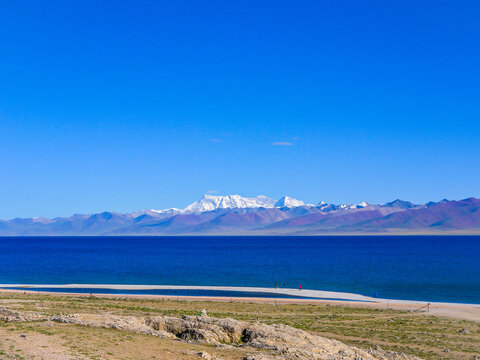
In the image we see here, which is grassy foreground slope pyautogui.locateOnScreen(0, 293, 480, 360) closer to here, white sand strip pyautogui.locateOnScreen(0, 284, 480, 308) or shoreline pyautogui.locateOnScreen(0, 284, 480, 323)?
shoreline pyautogui.locateOnScreen(0, 284, 480, 323)

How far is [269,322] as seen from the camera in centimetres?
4344

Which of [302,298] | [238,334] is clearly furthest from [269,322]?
[302,298]

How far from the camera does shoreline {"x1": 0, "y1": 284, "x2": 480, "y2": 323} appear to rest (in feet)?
200

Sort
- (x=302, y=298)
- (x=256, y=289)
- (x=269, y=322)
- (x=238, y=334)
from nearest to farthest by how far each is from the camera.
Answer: (x=238, y=334), (x=269, y=322), (x=302, y=298), (x=256, y=289)

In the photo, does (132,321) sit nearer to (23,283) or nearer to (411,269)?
(23,283)

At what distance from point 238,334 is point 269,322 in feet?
58.5

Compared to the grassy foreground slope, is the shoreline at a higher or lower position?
lower

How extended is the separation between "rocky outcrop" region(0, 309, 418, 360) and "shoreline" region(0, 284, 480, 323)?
116 feet

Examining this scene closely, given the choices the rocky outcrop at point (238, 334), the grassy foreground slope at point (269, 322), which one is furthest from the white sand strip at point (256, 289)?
the rocky outcrop at point (238, 334)

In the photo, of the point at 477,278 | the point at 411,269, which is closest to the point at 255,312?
the point at 477,278

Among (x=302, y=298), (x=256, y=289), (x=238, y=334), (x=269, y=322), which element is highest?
(x=238, y=334)

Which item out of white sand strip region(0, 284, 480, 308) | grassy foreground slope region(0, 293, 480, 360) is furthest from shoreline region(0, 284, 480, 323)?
grassy foreground slope region(0, 293, 480, 360)

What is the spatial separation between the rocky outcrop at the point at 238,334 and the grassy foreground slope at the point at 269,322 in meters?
1.09

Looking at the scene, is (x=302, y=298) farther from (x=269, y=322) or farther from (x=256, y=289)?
(x=269, y=322)
